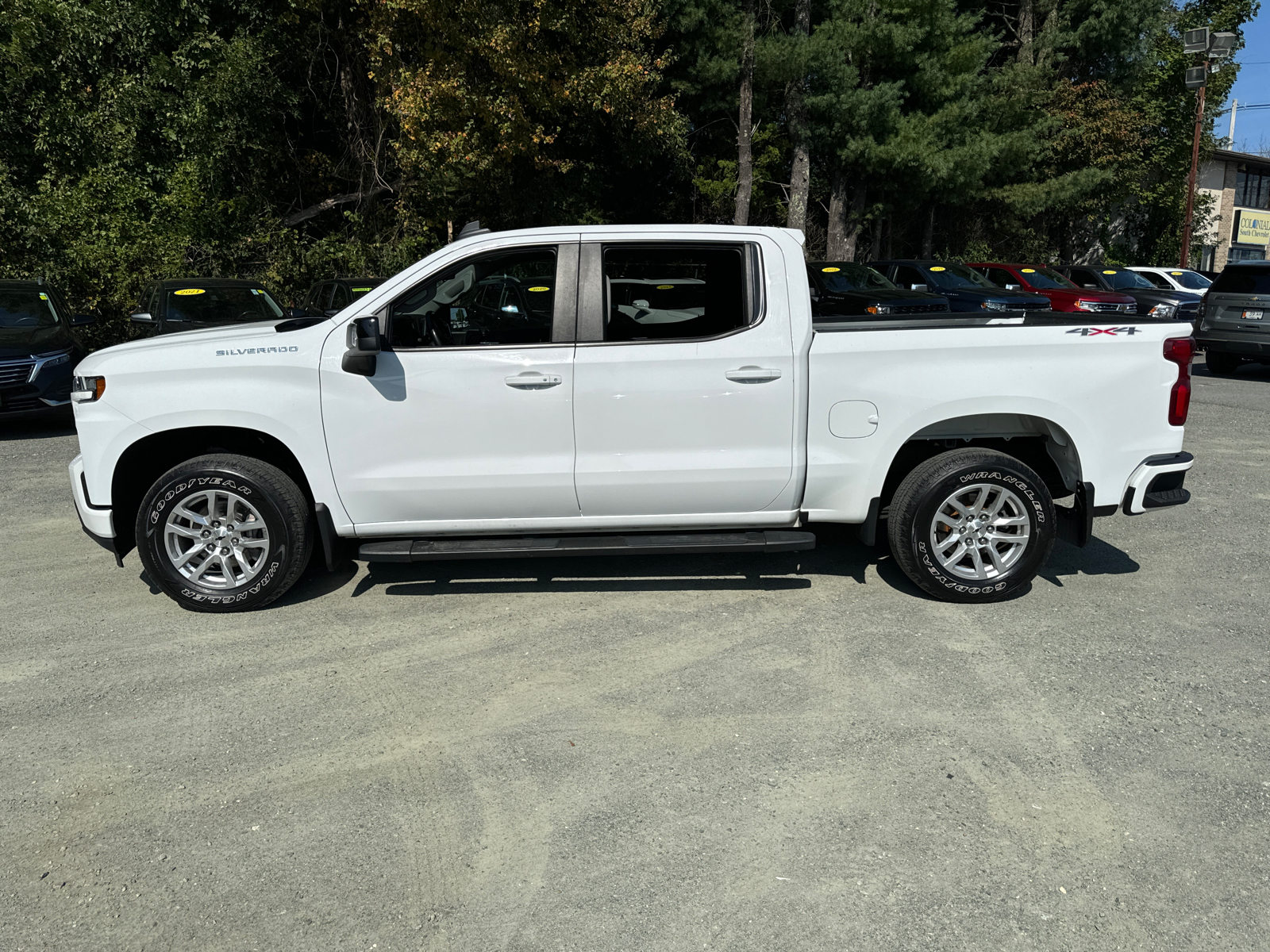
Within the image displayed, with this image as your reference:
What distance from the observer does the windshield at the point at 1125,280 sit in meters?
22.7

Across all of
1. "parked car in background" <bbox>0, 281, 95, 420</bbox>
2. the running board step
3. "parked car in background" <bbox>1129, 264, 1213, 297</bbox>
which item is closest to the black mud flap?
the running board step

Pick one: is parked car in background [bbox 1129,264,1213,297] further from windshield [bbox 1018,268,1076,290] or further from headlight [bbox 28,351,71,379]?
headlight [bbox 28,351,71,379]

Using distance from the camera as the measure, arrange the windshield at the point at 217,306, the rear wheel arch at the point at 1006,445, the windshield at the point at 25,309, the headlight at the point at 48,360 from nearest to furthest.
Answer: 1. the rear wheel arch at the point at 1006,445
2. the headlight at the point at 48,360
3. the windshield at the point at 25,309
4. the windshield at the point at 217,306

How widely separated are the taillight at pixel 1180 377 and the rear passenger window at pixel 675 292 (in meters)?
2.17

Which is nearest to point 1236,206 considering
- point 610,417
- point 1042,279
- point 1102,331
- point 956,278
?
point 1042,279

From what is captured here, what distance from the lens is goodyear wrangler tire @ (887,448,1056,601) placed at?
204 inches

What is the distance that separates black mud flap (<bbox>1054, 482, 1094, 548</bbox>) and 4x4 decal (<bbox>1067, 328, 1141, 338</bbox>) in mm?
796

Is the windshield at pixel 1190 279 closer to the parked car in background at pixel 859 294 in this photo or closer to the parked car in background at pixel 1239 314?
the parked car in background at pixel 1239 314

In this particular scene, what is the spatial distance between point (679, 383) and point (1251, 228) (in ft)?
181

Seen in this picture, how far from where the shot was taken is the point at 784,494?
5.19m

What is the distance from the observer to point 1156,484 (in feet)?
17.3

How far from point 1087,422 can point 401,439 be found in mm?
3563

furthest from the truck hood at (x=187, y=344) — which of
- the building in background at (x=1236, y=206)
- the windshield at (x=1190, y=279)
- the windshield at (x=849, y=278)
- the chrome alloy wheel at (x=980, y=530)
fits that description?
the building in background at (x=1236, y=206)

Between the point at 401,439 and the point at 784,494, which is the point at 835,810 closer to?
the point at 784,494
